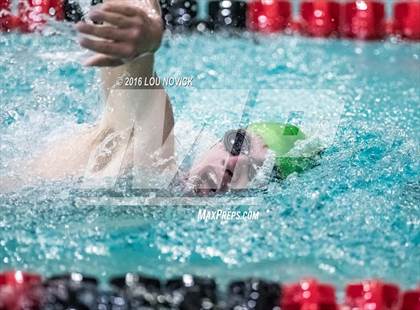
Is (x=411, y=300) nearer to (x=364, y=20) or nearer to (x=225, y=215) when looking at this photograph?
(x=225, y=215)

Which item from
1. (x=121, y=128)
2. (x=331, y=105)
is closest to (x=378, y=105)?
(x=331, y=105)

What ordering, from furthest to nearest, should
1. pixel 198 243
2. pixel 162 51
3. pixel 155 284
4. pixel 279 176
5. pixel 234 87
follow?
pixel 162 51 → pixel 234 87 → pixel 279 176 → pixel 198 243 → pixel 155 284

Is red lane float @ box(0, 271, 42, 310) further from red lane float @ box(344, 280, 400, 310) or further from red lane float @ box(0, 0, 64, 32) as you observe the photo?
red lane float @ box(0, 0, 64, 32)

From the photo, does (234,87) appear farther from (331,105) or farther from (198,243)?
(198,243)

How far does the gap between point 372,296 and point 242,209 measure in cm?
57

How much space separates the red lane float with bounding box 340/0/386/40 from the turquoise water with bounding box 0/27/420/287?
46cm

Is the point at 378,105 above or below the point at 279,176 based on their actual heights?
below

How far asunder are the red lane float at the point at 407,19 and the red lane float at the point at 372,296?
2.22m

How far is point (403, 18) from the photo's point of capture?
392 cm

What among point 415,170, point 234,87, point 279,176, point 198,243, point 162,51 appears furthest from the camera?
point 162,51

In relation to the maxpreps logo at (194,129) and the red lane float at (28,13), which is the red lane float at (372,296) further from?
the red lane float at (28,13)

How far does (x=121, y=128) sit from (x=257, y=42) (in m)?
1.70

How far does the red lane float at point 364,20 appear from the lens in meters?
3.91

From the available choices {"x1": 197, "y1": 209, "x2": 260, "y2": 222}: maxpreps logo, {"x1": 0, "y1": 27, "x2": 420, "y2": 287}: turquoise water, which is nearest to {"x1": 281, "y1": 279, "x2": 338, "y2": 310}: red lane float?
{"x1": 0, "y1": 27, "x2": 420, "y2": 287}: turquoise water
